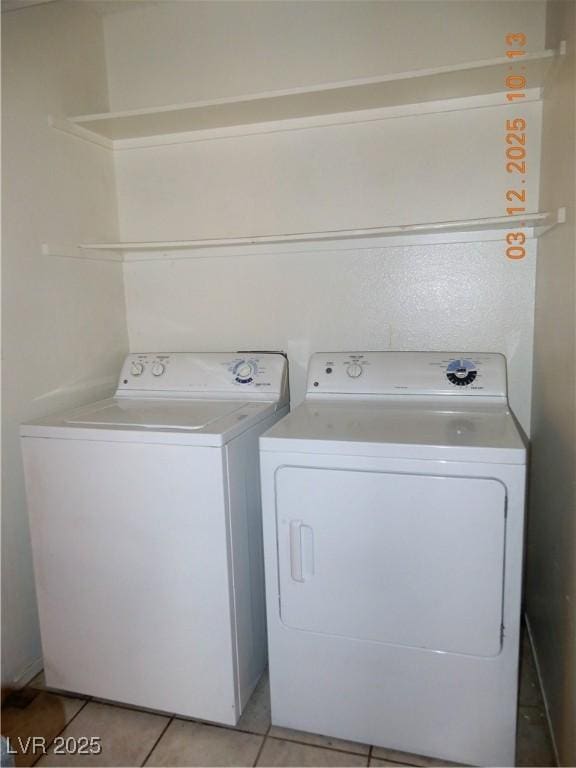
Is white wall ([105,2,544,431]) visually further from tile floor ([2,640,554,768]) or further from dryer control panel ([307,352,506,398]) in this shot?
tile floor ([2,640,554,768])

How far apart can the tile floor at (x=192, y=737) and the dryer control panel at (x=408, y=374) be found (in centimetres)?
101

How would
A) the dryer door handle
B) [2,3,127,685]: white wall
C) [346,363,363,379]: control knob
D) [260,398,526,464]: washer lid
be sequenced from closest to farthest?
[260,398,526,464]: washer lid < the dryer door handle < [2,3,127,685]: white wall < [346,363,363,379]: control knob

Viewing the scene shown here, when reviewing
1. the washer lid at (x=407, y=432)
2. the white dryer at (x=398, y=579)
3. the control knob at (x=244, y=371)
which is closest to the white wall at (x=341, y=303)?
the control knob at (x=244, y=371)

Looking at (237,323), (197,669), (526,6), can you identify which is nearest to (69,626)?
(197,669)

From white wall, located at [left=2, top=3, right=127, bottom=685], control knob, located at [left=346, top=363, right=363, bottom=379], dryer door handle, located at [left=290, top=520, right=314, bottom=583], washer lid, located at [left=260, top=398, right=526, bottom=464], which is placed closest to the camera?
washer lid, located at [left=260, top=398, right=526, bottom=464]

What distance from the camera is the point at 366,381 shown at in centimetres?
190

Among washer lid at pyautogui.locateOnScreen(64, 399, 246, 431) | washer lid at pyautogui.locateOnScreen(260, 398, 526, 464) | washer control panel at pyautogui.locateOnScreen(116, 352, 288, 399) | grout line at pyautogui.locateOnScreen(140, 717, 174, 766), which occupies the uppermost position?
washer control panel at pyautogui.locateOnScreen(116, 352, 288, 399)

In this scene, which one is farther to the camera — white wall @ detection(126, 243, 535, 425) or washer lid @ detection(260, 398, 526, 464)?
white wall @ detection(126, 243, 535, 425)

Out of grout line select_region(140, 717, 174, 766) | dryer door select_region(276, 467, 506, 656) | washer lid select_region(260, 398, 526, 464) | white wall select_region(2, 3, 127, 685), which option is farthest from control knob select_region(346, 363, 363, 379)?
grout line select_region(140, 717, 174, 766)

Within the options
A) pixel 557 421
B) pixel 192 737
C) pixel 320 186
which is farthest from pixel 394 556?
pixel 320 186

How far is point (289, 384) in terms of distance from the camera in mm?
2189

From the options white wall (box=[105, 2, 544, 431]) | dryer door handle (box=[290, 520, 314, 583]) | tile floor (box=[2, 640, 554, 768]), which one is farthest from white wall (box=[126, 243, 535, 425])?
tile floor (box=[2, 640, 554, 768])

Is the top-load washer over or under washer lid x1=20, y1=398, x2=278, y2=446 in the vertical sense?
under

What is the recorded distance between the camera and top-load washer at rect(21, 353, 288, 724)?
4.98 ft
